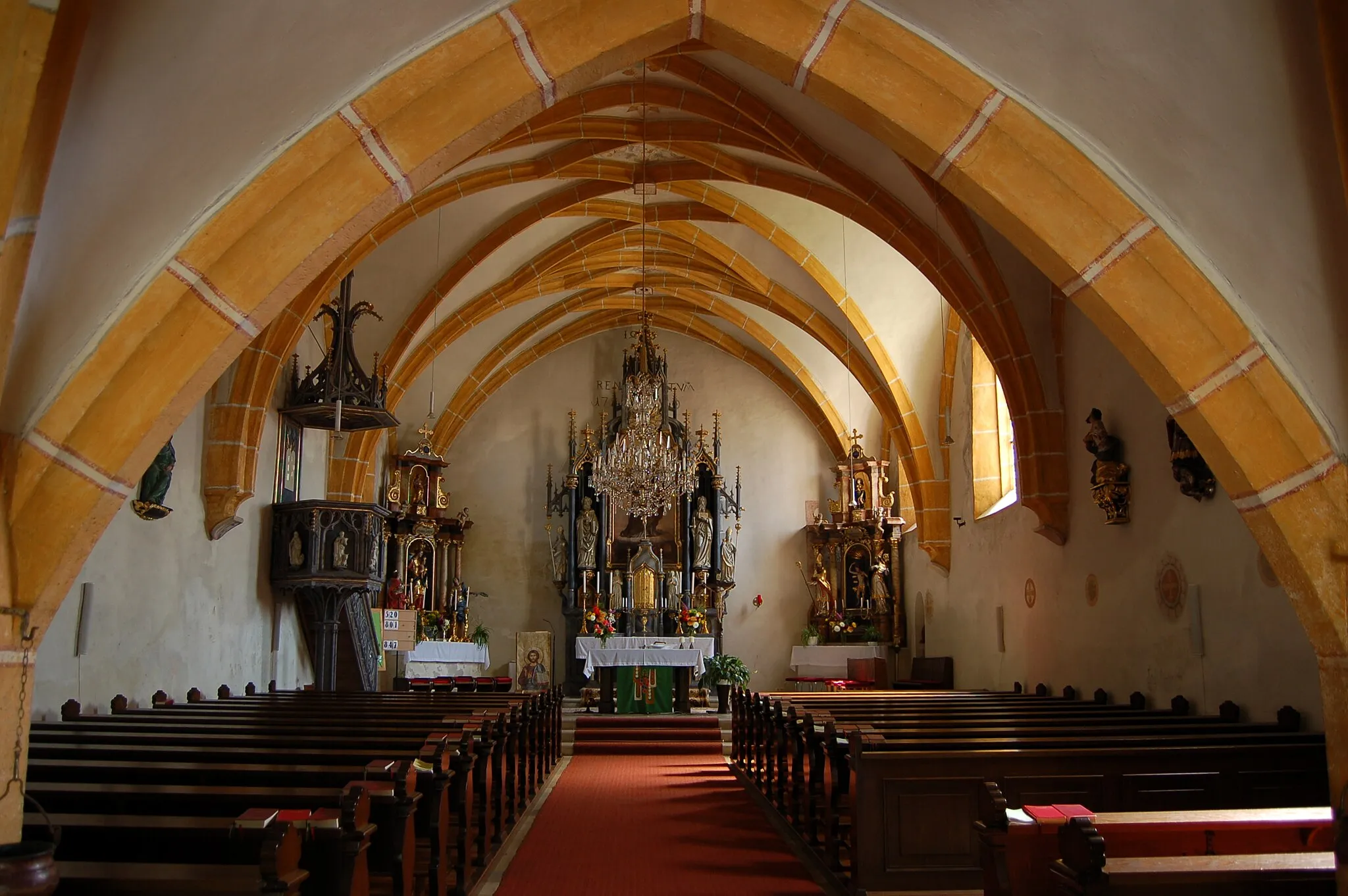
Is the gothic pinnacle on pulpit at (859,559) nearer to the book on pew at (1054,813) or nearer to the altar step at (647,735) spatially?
the altar step at (647,735)

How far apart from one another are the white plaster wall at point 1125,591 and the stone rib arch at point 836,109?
331cm

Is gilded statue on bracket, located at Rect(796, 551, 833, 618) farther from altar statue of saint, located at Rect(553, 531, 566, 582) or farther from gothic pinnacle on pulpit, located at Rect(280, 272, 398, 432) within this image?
gothic pinnacle on pulpit, located at Rect(280, 272, 398, 432)

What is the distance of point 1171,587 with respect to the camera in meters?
9.11

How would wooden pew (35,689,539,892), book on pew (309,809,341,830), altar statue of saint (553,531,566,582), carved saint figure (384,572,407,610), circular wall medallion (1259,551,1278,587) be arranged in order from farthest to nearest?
altar statue of saint (553,531,566,582) → carved saint figure (384,572,407,610) → circular wall medallion (1259,551,1278,587) → wooden pew (35,689,539,892) → book on pew (309,809,341,830)

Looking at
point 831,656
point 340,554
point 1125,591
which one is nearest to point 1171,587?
point 1125,591

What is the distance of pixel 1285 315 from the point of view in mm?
4609

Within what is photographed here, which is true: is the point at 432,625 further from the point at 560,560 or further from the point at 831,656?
the point at 831,656

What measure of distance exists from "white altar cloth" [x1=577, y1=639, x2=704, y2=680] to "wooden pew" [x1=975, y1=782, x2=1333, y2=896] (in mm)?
10084

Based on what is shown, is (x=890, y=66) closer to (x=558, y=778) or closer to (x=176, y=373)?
(x=176, y=373)

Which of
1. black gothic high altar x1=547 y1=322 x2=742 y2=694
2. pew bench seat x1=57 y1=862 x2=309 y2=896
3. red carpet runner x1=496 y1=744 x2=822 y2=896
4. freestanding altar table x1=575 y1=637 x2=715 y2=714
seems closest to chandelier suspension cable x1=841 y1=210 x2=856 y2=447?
black gothic high altar x1=547 y1=322 x2=742 y2=694

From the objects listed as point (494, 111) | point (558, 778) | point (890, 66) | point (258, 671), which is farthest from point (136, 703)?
point (890, 66)

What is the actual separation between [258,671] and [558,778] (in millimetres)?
3993

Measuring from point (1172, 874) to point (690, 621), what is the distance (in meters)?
13.2

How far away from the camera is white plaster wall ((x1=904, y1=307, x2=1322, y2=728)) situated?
786 cm
